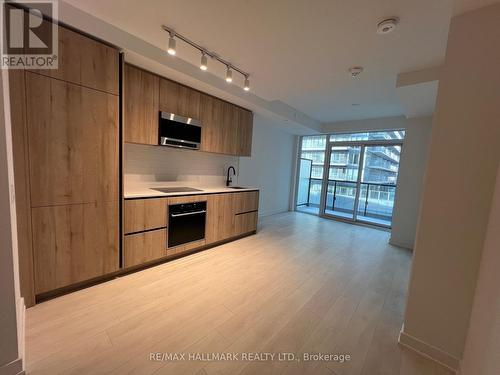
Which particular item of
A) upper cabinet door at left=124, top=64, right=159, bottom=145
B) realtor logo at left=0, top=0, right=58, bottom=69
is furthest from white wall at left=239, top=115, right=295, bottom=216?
realtor logo at left=0, top=0, right=58, bottom=69

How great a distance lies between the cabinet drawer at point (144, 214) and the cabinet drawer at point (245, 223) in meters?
1.42

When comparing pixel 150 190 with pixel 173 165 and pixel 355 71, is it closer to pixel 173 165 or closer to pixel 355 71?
pixel 173 165

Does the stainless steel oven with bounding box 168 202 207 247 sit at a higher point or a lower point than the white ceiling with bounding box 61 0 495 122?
lower

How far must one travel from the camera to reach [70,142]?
1896mm

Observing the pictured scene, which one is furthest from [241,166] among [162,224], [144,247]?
[144,247]

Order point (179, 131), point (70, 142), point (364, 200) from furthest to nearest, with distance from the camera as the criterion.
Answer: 1. point (364, 200)
2. point (179, 131)
3. point (70, 142)

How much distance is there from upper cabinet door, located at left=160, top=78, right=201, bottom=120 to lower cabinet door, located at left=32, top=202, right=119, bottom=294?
1511 mm

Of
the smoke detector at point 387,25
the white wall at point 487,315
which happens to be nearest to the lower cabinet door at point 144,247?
the white wall at point 487,315

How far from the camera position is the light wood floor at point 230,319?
1.42 m

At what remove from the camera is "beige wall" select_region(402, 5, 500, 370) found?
135cm

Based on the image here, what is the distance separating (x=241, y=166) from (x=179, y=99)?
2155 millimetres

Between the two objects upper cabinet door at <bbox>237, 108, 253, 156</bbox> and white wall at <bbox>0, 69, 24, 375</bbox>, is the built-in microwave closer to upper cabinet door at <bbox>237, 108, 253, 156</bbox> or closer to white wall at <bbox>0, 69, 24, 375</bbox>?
upper cabinet door at <bbox>237, 108, 253, 156</bbox>

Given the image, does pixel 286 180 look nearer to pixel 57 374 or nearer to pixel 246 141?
pixel 246 141

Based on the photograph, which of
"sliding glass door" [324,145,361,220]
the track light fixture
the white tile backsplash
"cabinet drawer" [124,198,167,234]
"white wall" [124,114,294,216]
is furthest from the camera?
"sliding glass door" [324,145,361,220]
